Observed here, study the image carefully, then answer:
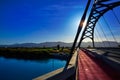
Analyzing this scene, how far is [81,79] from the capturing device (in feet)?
24.3

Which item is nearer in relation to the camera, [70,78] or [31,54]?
[70,78]

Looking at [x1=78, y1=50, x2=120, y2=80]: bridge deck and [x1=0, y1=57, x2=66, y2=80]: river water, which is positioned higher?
[x1=78, y1=50, x2=120, y2=80]: bridge deck

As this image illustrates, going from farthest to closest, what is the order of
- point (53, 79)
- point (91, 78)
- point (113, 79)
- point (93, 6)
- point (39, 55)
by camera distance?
1. point (39, 55)
2. point (93, 6)
3. point (53, 79)
4. point (91, 78)
5. point (113, 79)

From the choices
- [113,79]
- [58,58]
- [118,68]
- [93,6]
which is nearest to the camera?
[113,79]

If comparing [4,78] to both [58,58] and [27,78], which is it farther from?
[58,58]

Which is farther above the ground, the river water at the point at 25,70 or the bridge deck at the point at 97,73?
the bridge deck at the point at 97,73

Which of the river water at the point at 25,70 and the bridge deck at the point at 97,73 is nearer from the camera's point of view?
the bridge deck at the point at 97,73

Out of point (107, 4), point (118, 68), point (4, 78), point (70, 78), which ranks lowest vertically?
point (4, 78)

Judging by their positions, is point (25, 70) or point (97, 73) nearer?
point (97, 73)

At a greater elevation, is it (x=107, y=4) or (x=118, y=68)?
(x=107, y=4)

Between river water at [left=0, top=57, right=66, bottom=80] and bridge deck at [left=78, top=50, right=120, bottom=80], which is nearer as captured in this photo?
bridge deck at [left=78, top=50, right=120, bottom=80]

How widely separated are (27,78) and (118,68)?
28973 millimetres

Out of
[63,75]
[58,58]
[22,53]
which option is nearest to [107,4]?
[63,75]

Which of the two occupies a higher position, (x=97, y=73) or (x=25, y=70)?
(x=97, y=73)
